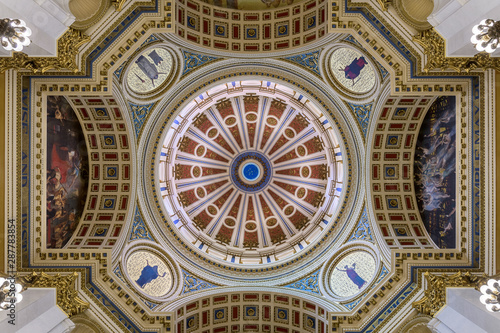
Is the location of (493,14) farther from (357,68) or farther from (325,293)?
(325,293)

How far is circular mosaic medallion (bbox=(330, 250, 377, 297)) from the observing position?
16.4 m

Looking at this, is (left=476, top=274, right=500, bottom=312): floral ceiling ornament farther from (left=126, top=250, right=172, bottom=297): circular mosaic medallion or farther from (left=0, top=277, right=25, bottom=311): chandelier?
(left=126, top=250, right=172, bottom=297): circular mosaic medallion

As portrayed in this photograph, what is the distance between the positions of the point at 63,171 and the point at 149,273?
20.7ft

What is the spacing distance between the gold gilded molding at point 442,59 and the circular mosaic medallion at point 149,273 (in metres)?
14.5

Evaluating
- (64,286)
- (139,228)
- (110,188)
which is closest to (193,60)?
(110,188)

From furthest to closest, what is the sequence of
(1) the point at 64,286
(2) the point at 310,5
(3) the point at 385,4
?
1. (2) the point at 310,5
2. (1) the point at 64,286
3. (3) the point at 385,4

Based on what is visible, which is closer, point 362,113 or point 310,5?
point 310,5

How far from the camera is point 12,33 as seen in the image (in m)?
8.69

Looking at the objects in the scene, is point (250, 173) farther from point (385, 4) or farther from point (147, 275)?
point (385, 4)

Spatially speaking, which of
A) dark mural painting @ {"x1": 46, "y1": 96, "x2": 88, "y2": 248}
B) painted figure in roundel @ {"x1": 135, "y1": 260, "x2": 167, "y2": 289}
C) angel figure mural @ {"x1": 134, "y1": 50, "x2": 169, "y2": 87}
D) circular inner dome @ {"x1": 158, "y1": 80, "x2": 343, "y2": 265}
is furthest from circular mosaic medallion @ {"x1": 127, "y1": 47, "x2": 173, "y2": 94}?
painted figure in roundel @ {"x1": 135, "y1": 260, "x2": 167, "y2": 289}

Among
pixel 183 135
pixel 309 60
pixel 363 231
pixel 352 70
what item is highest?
pixel 309 60

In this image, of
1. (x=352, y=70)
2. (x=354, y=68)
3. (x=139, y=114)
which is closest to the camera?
(x=354, y=68)

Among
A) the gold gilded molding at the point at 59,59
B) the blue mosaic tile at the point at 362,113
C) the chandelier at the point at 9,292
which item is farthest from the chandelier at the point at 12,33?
the blue mosaic tile at the point at 362,113

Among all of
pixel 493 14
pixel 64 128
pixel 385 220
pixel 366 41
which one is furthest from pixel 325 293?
pixel 64 128
